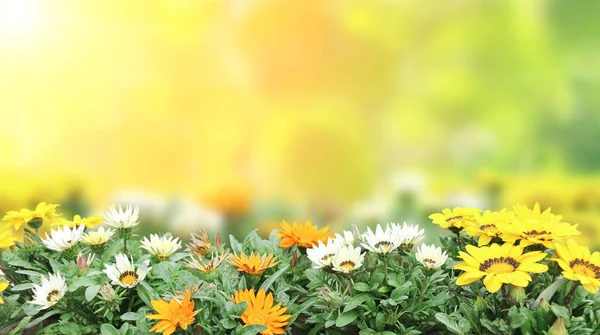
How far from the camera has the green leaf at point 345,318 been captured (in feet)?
3.83

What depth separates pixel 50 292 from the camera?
4.12ft

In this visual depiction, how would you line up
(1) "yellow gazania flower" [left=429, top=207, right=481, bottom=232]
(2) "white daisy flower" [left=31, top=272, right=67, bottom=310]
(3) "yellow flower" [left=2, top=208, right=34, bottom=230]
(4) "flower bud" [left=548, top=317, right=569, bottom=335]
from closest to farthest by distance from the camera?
(4) "flower bud" [left=548, top=317, right=569, bottom=335]
(2) "white daisy flower" [left=31, top=272, right=67, bottom=310]
(1) "yellow gazania flower" [left=429, top=207, right=481, bottom=232]
(3) "yellow flower" [left=2, top=208, right=34, bottom=230]

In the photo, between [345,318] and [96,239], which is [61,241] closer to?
[96,239]

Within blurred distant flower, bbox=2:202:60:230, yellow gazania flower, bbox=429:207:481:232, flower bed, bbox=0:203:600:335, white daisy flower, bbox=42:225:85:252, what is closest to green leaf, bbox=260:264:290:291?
flower bed, bbox=0:203:600:335

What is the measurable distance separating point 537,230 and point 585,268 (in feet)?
0.35

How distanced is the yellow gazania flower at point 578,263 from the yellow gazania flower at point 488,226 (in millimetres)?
121

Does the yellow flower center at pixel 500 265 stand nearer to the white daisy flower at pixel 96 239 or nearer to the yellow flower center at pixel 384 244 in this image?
the yellow flower center at pixel 384 244

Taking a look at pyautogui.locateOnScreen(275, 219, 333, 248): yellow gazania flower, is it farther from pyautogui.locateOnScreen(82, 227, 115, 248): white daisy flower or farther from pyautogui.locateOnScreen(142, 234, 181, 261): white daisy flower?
pyautogui.locateOnScreen(82, 227, 115, 248): white daisy flower

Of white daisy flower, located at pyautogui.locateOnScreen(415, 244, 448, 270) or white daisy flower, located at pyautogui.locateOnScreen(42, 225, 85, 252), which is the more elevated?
white daisy flower, located at pyautogui.locateOnScreen(42, 225, 85, 252)

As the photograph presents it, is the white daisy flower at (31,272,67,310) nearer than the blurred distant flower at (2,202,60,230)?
Yes

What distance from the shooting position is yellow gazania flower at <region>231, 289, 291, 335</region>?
1176 millimetres

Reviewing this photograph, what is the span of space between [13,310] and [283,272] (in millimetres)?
565

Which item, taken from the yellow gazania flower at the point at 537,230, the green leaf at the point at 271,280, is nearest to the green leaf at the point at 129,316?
the green leaf at the point at 271,280

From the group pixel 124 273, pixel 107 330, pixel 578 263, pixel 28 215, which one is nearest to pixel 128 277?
pixel 124 273
